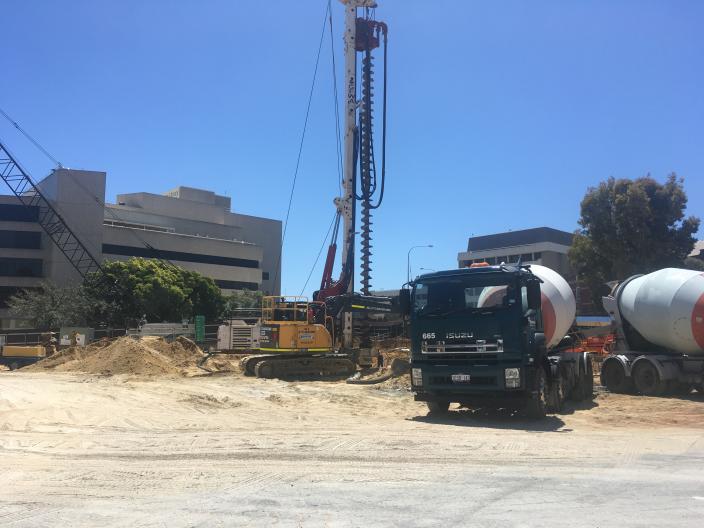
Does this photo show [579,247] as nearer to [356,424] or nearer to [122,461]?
[356,424]

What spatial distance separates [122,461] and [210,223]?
82.6 m

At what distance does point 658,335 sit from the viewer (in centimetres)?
1839

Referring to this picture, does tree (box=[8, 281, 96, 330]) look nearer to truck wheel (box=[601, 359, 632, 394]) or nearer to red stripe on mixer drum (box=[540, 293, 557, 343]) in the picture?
truck wheel (box=[601, 359, 632, 394])

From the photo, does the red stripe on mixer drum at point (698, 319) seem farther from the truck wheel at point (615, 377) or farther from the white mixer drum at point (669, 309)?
the truck wheel at point (615, 377)

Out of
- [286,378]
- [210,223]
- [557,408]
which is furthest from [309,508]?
[210,223]

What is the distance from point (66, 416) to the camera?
1324 cm

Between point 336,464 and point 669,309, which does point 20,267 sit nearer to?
point 669,309

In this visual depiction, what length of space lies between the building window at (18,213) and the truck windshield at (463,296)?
67272 mm

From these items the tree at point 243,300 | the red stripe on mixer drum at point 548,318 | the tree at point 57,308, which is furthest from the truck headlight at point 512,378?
the tree at point 243,300

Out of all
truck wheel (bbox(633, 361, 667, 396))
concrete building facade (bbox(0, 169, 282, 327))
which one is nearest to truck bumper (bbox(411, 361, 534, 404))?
truck wheel (bbox(633, 361, 667, 396))

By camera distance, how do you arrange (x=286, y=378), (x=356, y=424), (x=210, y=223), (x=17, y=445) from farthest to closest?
(x=210, y=223) → (x=286, y=378) → (x=356, y=424) → (x=17, y=445)

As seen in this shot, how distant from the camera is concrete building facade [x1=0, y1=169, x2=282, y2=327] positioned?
68.1 m

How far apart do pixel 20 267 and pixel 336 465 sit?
70.1m

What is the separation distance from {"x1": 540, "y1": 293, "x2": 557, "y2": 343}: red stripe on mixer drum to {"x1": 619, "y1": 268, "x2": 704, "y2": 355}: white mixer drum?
4.56m
